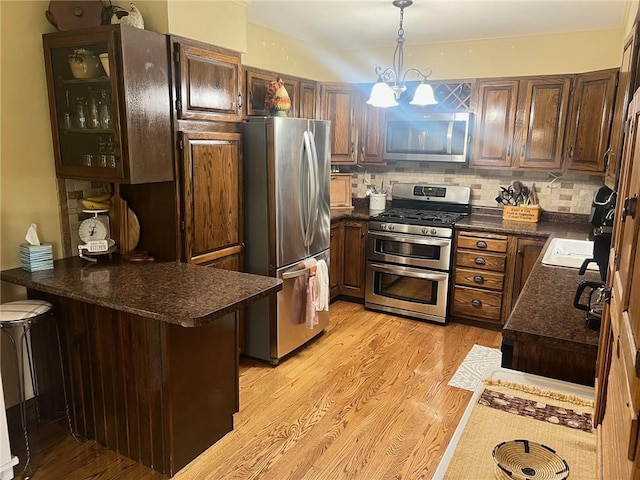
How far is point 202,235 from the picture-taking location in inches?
115

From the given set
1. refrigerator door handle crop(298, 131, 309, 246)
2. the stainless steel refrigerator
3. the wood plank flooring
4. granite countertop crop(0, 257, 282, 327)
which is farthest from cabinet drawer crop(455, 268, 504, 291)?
granite countertop crop(0, 257, 282, 327)

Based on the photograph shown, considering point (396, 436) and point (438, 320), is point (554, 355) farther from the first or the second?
point (438, 320)

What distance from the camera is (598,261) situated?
7.47 ft

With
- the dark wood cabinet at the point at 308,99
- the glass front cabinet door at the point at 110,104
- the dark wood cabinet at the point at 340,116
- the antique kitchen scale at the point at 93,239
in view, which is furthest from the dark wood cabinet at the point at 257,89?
the antique kitchen scale at the point at 93,239

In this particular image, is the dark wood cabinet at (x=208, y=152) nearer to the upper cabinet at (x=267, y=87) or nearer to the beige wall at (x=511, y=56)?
the upper cabinet at (x=267, y=87)

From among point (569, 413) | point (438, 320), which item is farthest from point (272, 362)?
point (569, 413)

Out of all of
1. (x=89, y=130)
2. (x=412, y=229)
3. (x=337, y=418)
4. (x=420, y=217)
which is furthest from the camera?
(x=420, y=217)

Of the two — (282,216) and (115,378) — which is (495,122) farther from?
(115,378)

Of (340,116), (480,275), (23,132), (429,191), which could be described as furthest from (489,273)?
(23,132)

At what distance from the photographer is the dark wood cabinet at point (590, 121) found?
351cm

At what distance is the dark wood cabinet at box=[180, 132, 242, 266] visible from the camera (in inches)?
109

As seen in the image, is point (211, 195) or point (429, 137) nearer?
point (211, 195)

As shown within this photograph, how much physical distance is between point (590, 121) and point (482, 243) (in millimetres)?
1224

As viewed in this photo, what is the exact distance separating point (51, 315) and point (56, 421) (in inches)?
25.6
